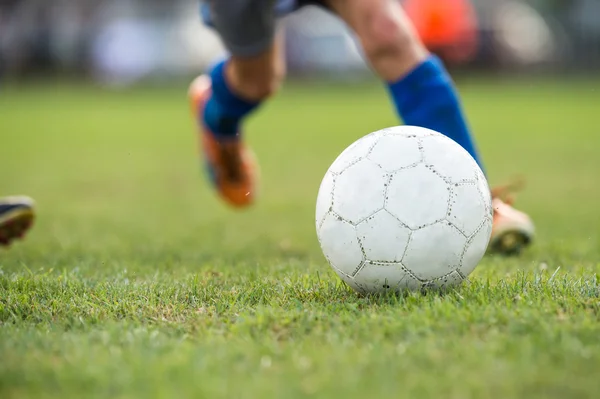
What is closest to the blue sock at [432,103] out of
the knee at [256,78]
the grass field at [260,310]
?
the grass field at [260,310]

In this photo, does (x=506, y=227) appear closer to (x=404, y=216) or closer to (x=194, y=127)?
(x=404, y=216)

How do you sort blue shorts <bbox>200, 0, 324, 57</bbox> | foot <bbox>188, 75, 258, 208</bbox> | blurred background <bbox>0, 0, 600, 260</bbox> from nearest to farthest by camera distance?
1. blue shorts <bbox>200, 0, 324, 57</bbox>
2. blurred background <bbox>0, 0, 600, 260</bbox>
3. foot <bbox>188, 75, 258, 208</bbox>

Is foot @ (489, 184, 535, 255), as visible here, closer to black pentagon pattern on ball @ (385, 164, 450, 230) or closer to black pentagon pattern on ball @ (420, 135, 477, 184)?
black pentagon pattern on ball @ (420, 135, 477, 184)

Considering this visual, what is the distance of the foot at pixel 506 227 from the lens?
3.24 meters

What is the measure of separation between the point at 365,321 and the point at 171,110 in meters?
13.4

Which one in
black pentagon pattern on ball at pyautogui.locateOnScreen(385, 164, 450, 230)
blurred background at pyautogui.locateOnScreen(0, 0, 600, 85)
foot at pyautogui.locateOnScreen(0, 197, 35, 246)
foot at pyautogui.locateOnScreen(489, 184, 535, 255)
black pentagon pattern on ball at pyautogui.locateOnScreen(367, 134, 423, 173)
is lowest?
blurred background at pyautogui.locateOnScreen(0, 0, 600, 85)

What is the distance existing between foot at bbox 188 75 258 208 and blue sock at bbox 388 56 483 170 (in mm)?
1512

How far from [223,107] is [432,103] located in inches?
57.2

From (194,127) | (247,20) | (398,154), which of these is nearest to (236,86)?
(247,20)

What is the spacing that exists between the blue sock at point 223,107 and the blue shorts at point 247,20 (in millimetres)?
385

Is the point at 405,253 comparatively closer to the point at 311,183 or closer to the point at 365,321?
the point at 365,321

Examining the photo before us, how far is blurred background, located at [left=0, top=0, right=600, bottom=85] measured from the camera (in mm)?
20828

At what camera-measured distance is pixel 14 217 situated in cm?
340

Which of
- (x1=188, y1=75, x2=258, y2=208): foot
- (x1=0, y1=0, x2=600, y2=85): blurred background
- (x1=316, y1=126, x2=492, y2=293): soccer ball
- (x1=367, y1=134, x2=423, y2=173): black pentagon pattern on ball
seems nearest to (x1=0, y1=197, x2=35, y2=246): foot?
(x1=188, y1=75, x2=258, y2=208): foot
